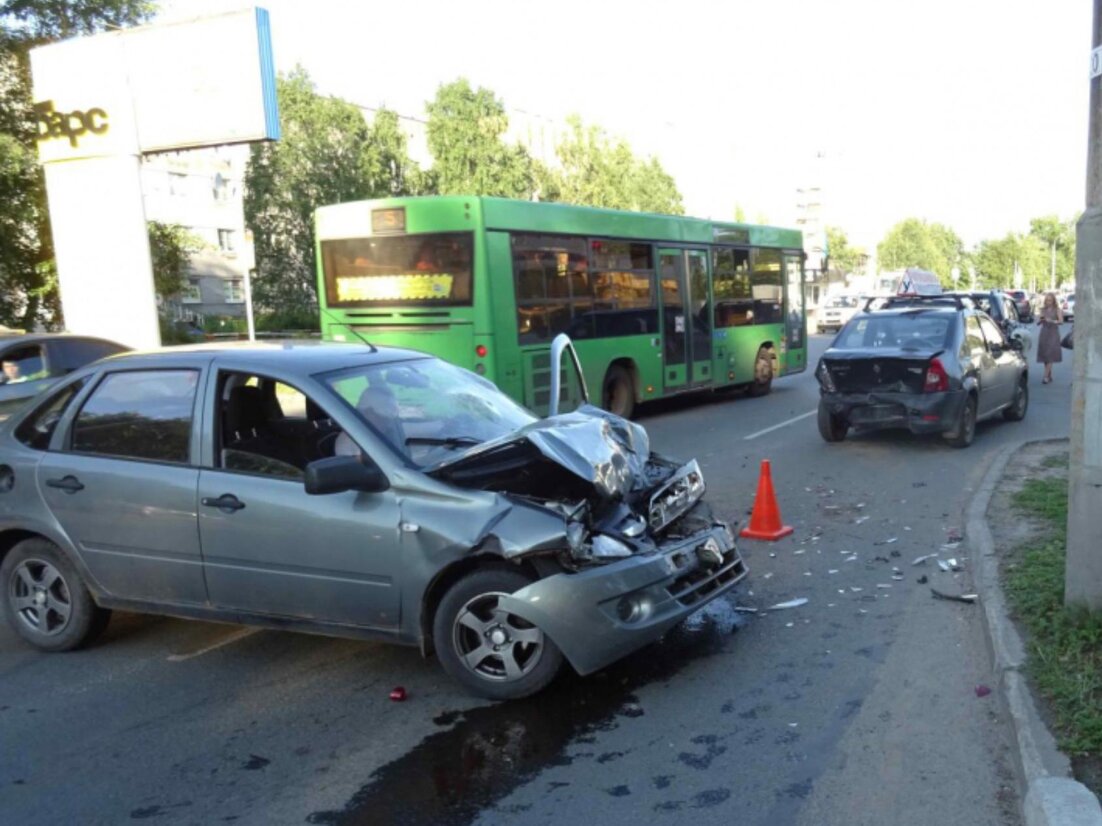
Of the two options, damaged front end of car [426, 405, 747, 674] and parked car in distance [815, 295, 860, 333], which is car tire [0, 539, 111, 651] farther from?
parked car in distance [815, 295, 860, 333]


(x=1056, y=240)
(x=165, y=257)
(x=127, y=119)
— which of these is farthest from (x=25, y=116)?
(x=1056, y=240)

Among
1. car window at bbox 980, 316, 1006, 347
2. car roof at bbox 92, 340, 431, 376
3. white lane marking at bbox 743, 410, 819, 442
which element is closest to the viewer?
car roof at bbox 92, 340, 431, 376

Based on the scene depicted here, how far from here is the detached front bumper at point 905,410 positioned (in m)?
11.0

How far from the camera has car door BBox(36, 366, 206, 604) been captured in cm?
516

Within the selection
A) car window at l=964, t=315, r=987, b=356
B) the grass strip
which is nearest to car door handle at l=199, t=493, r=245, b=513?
the grass strip

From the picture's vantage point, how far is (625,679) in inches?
196

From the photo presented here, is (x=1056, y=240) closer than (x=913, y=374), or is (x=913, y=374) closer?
(x=913, y=374)

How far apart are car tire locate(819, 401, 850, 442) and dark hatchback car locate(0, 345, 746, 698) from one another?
655cm

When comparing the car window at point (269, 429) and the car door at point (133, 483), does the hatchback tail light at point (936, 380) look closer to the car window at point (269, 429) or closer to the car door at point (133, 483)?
the car window at point (269, 429)

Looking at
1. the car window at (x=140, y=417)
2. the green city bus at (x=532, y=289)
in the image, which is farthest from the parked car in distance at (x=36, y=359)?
the car window at (x=140, y=417)

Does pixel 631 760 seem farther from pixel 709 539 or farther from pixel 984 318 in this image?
pixel 984 318

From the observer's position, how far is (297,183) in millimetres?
36250

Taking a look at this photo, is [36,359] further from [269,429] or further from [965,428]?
[965,428]

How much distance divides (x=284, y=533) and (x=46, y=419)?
192cm
